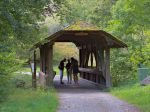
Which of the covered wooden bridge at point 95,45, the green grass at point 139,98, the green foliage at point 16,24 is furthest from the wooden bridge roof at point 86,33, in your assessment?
the green foliage at point 16,24

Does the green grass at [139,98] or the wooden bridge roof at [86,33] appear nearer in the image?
the green grass at [139,98]

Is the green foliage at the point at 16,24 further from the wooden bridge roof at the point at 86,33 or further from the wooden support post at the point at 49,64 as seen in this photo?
the wooden support post at the point at 49,64

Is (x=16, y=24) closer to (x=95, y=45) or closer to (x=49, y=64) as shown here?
(x=49, y=64)

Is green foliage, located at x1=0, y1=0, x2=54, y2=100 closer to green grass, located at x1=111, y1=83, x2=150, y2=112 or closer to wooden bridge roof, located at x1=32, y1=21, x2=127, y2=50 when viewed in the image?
green grass, located at x1=111, y1=83, x2=150, y2=112

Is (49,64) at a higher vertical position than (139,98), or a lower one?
higher

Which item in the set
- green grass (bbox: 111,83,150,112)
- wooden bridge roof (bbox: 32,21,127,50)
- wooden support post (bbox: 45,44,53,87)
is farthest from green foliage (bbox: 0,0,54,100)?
wooden support post (bbox: 45,44,53,87)

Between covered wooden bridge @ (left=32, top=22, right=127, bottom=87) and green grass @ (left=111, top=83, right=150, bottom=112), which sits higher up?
covered wooden bridge @ (left=32, top=22, right=127, bottom=87)

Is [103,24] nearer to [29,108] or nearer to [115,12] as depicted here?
[115,12]

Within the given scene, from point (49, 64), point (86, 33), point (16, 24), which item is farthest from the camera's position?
point (49, 64)

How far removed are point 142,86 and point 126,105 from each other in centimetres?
640

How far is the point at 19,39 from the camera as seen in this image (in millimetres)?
15094

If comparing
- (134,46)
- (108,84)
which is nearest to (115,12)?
(134,46)

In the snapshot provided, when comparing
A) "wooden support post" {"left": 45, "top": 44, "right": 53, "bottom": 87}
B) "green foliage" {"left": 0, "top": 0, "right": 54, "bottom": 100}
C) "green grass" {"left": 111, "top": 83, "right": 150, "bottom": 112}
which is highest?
"green foliage" {"left": 0, "top": 0, "right": 54, "bottom": 100}

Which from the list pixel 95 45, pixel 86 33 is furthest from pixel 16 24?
pixel 95 45
